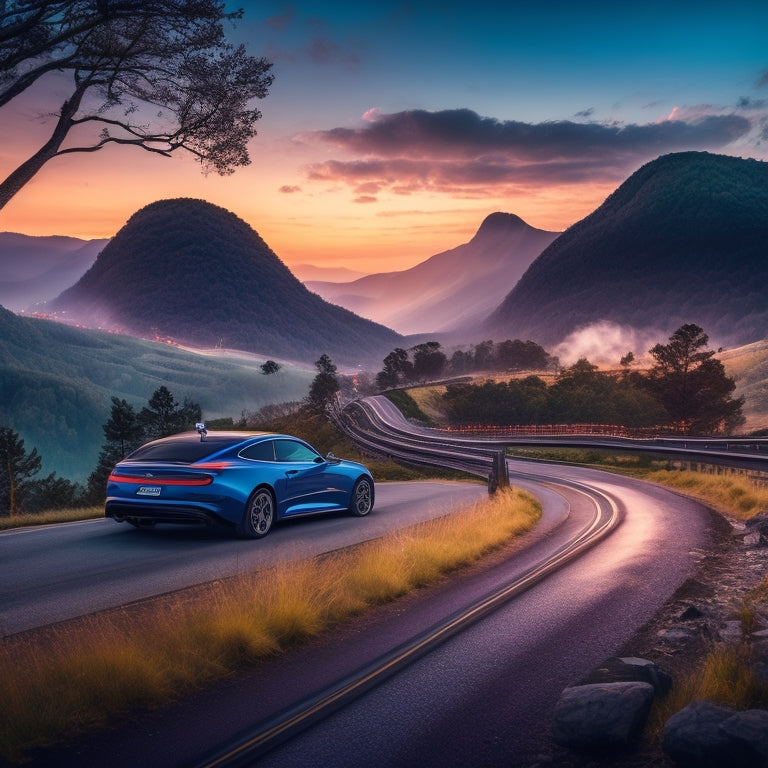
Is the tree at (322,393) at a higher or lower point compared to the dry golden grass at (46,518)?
higher

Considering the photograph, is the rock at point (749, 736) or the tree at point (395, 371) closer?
the rock at point (749, 736)

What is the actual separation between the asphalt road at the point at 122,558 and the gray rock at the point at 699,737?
229 inches

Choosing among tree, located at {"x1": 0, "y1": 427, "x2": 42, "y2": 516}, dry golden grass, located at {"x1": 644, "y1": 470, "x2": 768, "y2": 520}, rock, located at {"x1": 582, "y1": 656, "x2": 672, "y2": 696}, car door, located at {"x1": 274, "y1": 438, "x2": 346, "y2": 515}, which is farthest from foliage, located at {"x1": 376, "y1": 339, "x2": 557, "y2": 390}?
rock, located at {"x1": 582, "y1": 656, "x2": 672, "y2": 696}

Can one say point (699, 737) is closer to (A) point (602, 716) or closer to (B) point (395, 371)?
(A) point (602, 716)

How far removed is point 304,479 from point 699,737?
9381 millimetres

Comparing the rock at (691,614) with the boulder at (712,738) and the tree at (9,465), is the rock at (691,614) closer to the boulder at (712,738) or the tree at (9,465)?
the boulder at (712,738)

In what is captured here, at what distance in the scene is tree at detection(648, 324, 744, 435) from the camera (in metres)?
94.8

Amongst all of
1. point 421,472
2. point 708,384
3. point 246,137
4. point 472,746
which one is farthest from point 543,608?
point 708,384

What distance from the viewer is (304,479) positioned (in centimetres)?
1345

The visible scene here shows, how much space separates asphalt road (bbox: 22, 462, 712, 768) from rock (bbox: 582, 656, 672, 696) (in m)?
0.40

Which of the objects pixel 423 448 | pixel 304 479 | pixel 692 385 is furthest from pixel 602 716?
pixel 692 385

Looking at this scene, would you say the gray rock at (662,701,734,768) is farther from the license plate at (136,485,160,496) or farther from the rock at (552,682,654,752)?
the license plate at (136,485,160,496)

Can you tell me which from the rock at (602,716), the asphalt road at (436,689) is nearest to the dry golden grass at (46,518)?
the asphalt road at (436,689)

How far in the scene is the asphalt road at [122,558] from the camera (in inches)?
335
